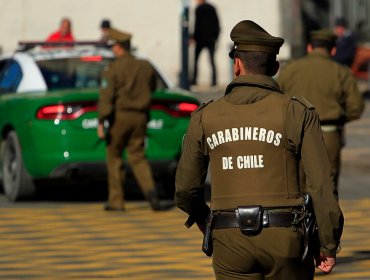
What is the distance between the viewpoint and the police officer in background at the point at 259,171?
19.3 ft

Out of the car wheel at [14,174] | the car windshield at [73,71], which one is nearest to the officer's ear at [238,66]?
the car wheel at [14,174]

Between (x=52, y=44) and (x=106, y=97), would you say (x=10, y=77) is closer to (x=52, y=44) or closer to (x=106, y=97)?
(x=52, y=44)

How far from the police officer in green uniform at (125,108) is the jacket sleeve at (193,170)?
6.99 m

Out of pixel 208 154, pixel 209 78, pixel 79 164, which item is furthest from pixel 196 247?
pixel 209 78

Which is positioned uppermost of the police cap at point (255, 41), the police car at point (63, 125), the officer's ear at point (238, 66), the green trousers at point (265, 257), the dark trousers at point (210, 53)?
the police cap at point (255, 41)

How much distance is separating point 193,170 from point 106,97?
7091 mm

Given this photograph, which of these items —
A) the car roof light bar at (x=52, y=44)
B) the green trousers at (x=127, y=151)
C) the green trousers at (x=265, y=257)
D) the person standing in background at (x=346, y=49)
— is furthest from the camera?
the person standing in background at (x=346, y=49)

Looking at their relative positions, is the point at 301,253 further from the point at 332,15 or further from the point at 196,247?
the point at 332,15

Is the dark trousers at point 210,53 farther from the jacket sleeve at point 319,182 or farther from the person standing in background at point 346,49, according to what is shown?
the jacket sleeve at point 319,182

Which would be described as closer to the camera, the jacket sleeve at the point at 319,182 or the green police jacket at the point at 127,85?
the jacket sleeve at the point at 319,182

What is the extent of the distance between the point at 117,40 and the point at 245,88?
24.5ft

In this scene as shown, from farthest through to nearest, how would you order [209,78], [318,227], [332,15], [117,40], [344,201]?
[332,15] → [209,78] → [344,201] → [117,40] → [318,227]

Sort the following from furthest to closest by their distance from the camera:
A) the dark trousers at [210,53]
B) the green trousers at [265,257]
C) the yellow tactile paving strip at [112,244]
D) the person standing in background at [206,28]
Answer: the dark trousers at [210,53]
the person standing in background at [206,28]
the yellow tactile paving strip at [112,244]
the green trousers at [265,257]

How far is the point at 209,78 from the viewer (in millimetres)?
29641
